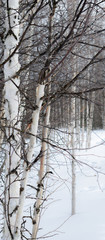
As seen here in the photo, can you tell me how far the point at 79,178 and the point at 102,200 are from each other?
267 centimetres

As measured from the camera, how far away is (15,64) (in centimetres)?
157

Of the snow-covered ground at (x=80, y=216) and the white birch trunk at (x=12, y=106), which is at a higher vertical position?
the white birch trunk at (x=12, y=106)

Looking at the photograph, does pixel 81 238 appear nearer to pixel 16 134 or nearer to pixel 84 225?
pixel 84 225

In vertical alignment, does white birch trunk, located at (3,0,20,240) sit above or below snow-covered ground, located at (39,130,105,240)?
above

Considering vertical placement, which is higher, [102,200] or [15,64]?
[15,64]

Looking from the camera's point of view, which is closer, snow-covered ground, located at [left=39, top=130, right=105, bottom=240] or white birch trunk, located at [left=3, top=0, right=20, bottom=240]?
white birch trunk, located at [left=3, top=0, right=20, bottom=240]

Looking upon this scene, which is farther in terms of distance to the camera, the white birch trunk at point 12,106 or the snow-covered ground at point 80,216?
the snow-covered ground at point 80,216

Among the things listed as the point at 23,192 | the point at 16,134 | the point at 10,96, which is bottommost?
the point at 23,192

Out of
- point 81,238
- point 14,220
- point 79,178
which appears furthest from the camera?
point 79,178

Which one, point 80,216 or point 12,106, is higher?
point 12,106

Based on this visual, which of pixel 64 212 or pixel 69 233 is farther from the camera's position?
pixel 64 212

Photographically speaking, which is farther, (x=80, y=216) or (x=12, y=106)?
A: (x=80, y=216)

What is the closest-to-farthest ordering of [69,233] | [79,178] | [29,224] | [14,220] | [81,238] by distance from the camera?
[14,220]
[81,238]
[69,233]
[29,224]
[79,178]

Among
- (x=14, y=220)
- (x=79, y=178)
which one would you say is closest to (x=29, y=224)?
(x=79, y=178)
